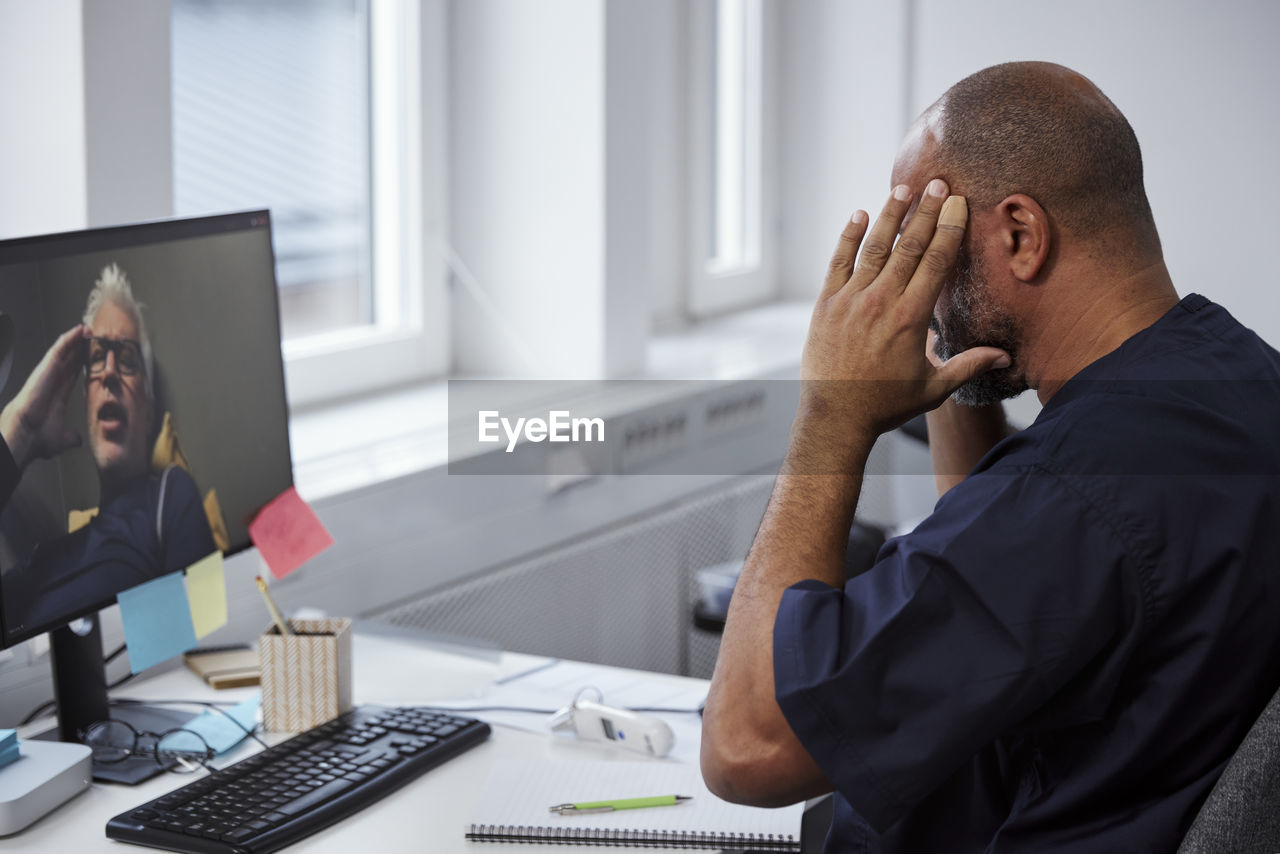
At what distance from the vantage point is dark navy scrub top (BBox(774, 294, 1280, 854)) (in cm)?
86

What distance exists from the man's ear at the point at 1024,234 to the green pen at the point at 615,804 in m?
0.57

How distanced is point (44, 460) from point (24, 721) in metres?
0.39

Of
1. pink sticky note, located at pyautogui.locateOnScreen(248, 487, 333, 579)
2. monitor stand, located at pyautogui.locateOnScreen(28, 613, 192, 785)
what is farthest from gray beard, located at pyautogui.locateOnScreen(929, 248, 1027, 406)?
monitor stand, located at pyautogui.locateOnScreen(28, 613, 192, 785)

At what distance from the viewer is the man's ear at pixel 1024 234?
1.01 metres

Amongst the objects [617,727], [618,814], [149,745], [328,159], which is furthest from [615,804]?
[328,159]

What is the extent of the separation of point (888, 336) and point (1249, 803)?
16.8 inches

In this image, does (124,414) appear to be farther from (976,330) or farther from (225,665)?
(976,330)

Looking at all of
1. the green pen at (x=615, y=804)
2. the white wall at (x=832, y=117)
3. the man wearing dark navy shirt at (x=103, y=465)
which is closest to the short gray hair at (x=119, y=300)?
the man wearing dark navy shirt at (x=103, y=465)

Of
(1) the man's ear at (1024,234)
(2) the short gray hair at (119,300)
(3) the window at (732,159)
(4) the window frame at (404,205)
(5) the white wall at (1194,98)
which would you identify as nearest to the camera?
(1) the man's ear at (1024,234)

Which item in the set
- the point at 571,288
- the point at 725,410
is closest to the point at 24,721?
the point at 571,288

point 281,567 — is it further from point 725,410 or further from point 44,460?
point 725,410

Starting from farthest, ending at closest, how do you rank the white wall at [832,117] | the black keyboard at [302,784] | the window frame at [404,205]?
the white wall at [832,117], the window frame at [404,205], the black keyboard at [302,784]

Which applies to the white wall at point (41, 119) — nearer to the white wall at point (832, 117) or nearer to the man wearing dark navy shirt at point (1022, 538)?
the man wearing dark navy shirt at point (1022, 538)

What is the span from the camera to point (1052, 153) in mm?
1020
